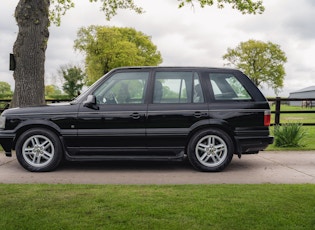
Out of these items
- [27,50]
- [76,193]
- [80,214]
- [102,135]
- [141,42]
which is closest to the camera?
[80,214]

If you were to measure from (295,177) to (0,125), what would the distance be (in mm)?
5299

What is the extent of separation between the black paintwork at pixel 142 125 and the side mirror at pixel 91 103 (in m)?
0.02

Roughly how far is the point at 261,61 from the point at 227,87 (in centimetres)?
6836

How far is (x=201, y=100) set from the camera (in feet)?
24.3

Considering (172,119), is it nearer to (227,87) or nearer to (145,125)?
(145,125)

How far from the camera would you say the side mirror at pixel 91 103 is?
23.2 feet

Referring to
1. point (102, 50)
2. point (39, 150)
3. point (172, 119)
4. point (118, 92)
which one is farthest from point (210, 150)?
point (102, 50)

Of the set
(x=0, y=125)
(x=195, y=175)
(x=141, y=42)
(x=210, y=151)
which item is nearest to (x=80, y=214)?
Result: (x=195, y=175)

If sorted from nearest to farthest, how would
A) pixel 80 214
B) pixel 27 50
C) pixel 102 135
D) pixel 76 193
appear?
pixel 80 214, pixel 76 193, pixel 102 135, pixel 27 50

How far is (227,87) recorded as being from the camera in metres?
7.52

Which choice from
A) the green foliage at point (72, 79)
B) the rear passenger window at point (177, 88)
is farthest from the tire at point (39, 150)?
the green foliage at point (72, 79)

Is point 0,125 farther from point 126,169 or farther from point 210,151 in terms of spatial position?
point 210,151

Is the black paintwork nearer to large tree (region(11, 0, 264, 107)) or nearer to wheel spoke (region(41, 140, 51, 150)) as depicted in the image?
wheel spoke (region(41, 140, 51, 150))

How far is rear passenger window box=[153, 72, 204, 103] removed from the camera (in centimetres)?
740
